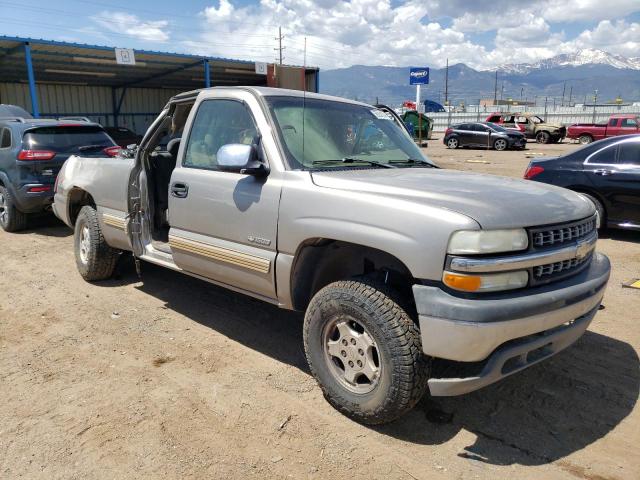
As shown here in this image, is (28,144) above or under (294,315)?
above

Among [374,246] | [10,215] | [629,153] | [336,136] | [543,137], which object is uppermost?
[336,136]

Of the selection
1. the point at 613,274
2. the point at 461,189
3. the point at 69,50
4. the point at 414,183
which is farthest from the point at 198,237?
the point at 69,50

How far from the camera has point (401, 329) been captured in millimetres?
2850

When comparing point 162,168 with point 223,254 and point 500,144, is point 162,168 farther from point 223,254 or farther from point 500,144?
point 500,144

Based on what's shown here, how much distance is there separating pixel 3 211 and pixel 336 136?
7363 millimetres

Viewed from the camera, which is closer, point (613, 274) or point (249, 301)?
point (249, 301)

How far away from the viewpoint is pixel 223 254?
3.90 metres

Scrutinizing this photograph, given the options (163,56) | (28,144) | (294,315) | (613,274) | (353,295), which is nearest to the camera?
(353,295)

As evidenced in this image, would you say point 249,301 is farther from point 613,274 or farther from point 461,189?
point 613,274

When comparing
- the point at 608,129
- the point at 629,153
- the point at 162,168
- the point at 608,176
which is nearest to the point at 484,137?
the point at 608,129

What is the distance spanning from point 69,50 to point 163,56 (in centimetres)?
386

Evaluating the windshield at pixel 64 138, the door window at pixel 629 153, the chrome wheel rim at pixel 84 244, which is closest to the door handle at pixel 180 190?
the chrome wheel rim at pixel 84 244

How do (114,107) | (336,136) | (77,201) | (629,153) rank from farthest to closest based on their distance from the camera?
(114,107), (629,153), (77,201), (336,136)

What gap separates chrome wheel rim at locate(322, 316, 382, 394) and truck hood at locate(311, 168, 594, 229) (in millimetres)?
808
